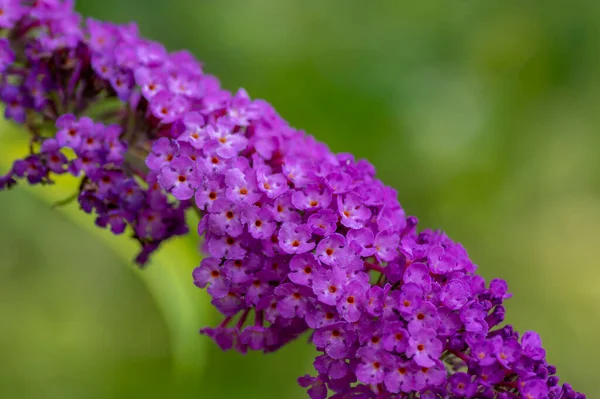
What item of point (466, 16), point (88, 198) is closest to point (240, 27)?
point (466, 16)

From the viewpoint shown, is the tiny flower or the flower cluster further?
the flower cluster

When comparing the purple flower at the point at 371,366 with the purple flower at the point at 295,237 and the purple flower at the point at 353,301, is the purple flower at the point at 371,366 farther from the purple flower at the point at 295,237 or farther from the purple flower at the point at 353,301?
the purple flower at the point at 295,237

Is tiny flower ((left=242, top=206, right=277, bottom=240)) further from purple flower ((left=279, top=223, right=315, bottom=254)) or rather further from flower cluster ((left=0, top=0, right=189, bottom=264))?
flower cluster ((left=0, top=0, right=189, bottom=264))

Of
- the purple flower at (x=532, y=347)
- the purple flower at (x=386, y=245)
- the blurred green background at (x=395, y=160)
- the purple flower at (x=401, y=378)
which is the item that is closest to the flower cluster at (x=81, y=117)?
the purple flower at (x=386, y=245)

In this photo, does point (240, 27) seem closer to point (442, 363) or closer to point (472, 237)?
point (472, 237)

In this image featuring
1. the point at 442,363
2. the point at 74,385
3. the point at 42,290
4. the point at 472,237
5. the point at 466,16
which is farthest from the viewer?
the point at 466,16

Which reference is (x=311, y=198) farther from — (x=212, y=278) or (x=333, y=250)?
(x=212, y=278)

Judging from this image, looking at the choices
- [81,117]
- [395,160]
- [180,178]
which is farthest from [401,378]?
[395,160]

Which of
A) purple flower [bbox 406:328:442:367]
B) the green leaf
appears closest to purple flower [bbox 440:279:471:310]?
purple flower [bbox 406:328:442:367]
